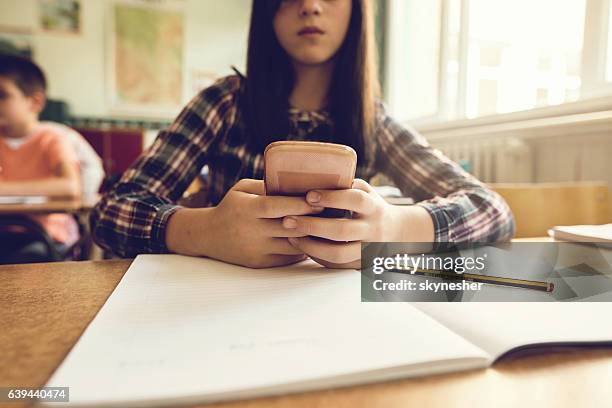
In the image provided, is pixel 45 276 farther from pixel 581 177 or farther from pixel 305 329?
pixel 581 177

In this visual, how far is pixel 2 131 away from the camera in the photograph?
164 cm

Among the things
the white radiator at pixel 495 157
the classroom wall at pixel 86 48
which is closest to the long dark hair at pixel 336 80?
the white radiator at pixel 495 157

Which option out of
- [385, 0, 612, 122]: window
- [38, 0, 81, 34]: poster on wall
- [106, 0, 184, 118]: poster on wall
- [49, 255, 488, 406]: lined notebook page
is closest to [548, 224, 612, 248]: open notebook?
[49, 255, 488, 406]: lined notebook page

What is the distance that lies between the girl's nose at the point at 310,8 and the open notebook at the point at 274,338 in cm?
61

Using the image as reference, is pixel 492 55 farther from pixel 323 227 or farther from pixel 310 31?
pixel 323 227

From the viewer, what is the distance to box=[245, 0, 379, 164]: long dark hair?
863mm

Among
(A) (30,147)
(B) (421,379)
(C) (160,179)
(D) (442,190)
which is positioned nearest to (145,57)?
(A) (30,147)

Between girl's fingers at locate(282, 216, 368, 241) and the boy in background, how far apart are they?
130 centimetres

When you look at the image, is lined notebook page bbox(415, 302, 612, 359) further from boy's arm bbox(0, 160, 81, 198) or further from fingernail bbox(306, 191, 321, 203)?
boy's arm bbox(0, 160, 81, 198)

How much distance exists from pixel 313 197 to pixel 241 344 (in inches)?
8.0

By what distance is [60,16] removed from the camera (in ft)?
12.0

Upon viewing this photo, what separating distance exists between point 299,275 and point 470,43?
2.07 m

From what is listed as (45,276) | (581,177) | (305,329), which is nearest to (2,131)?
(45,276)

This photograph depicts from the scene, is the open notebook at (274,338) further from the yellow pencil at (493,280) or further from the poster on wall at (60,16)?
the poster on wall at (60,16)
